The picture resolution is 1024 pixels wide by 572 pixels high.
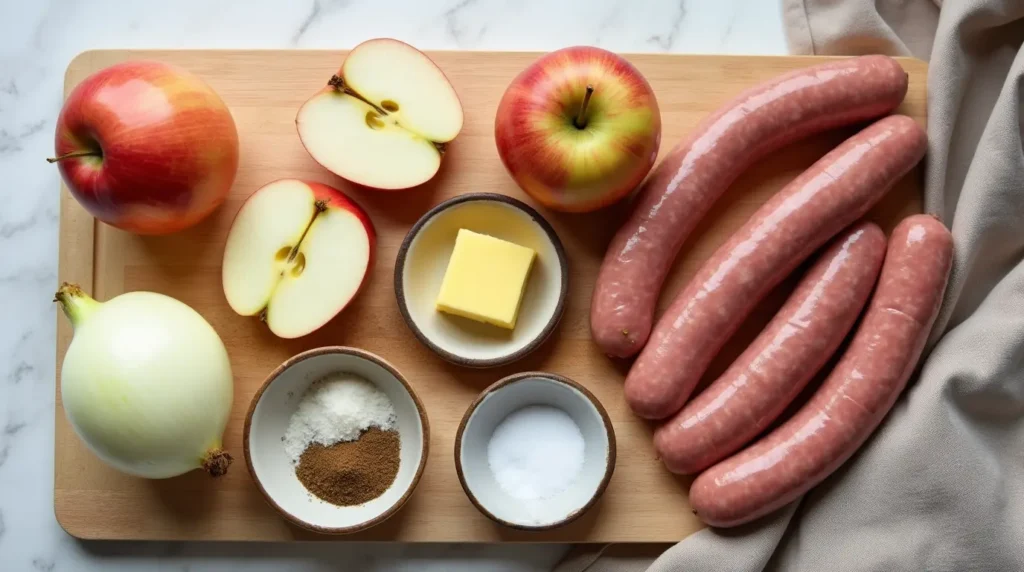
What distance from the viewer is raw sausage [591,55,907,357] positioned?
1.62m

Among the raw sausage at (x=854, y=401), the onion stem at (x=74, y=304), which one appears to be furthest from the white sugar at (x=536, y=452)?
the onion stem at (x=74, y=304)

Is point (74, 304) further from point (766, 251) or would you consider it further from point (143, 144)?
point (766, 251)

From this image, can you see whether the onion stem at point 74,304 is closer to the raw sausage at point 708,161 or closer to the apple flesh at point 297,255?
the apple flesh at point 297,255

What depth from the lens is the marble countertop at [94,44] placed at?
1776 mm

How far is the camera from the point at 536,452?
5.49ft

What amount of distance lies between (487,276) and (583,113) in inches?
13.5

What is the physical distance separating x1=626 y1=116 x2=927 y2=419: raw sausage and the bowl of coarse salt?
4.6 inches

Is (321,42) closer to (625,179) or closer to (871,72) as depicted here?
(625,179)

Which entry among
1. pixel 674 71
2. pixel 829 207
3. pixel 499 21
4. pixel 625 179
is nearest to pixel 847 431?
pixel 829 207

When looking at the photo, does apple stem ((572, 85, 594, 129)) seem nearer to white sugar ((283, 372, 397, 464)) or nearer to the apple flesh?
the apple flesh

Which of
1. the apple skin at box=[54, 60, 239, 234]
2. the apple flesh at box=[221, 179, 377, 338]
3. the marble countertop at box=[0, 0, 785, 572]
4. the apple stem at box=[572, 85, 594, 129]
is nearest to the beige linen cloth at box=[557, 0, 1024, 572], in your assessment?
the marble countertop at box=[0, 0, 785, 572]

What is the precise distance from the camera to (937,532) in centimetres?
160

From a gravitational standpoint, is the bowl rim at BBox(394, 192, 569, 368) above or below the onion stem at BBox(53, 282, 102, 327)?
above

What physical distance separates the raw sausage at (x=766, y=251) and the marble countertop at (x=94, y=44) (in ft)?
1.12
